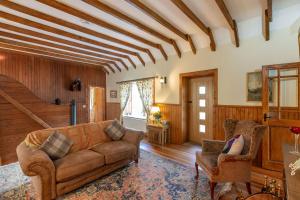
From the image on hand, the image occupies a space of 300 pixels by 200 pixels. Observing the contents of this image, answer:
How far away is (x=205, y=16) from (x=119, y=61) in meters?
4.04

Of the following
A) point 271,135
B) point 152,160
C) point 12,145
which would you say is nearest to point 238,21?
point 271,135

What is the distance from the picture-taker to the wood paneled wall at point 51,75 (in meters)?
5.47

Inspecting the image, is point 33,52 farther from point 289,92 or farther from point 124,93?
point 289,92

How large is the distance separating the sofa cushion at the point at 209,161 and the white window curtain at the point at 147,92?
326 centimetres

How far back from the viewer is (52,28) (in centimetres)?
372

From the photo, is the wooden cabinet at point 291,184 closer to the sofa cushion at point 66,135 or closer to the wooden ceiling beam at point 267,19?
the wooden ceiling beam at point 267,19

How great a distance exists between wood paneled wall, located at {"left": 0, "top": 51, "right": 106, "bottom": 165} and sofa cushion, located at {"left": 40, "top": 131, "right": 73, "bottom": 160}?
72.9 inches

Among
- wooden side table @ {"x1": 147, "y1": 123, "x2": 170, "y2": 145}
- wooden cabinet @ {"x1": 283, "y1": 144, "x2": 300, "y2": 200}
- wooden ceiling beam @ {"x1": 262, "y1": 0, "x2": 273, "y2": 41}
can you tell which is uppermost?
wooden ceiling beam @ {"x1": 262, "y1": 0, "x2": 273, "y2": 41}

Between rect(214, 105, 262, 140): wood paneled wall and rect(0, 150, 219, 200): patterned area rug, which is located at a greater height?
rect(214, 105, 262, 140): wood paneled wall

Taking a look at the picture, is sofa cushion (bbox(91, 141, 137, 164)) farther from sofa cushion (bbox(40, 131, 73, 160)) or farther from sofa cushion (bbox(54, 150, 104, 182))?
sofa cushion (bbox(40, 131, 73, 160))

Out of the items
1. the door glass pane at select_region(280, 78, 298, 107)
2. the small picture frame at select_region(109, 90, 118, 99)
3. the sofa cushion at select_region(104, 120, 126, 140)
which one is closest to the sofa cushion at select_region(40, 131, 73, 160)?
the sofa cushion at select_region(104, 120, 126, 140)

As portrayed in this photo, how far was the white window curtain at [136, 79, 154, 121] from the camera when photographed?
5.82m

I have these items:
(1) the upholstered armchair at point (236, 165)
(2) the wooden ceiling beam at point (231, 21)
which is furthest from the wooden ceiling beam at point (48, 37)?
(1) the upholstered armchair at point (236, 165)

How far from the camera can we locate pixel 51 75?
20.6 ft
